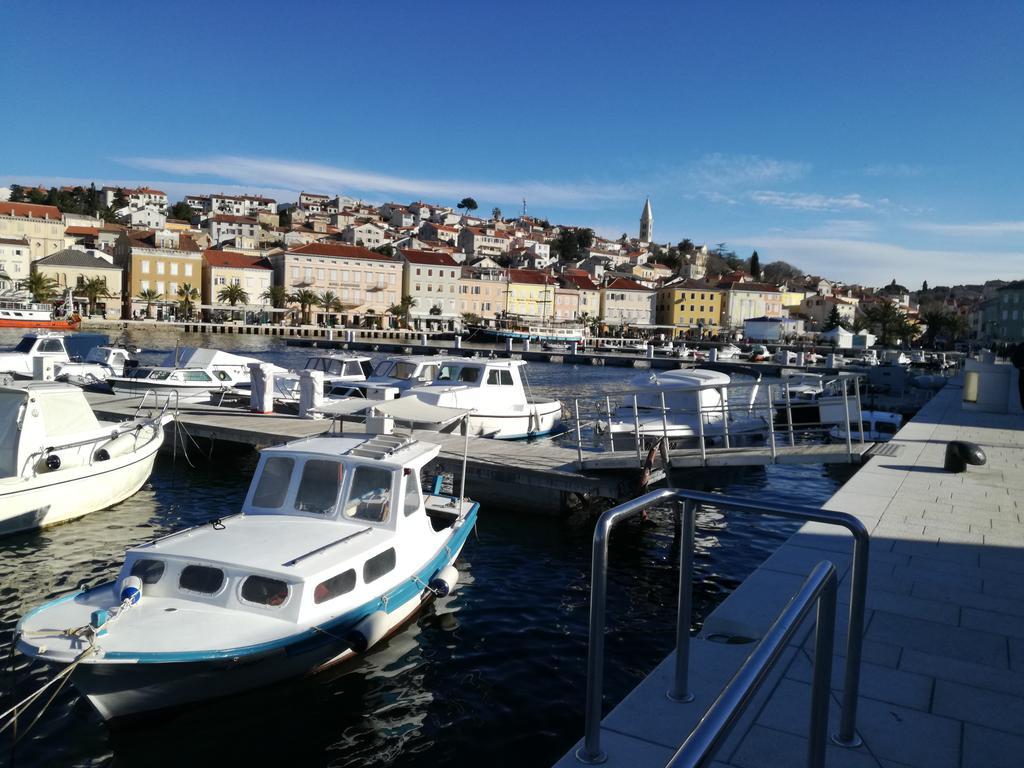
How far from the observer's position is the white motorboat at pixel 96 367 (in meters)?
30.5

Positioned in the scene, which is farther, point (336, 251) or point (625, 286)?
point (625, 286)

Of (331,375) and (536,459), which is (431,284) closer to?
(331,375)

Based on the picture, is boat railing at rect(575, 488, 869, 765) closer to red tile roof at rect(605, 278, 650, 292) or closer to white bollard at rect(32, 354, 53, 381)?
white bollard at rect(32, 354, 53, 381)

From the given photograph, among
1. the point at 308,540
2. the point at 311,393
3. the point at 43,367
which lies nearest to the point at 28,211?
the point at 43,367

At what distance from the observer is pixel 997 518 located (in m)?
10.7

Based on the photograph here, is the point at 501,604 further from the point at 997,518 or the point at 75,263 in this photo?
the point at 75,263

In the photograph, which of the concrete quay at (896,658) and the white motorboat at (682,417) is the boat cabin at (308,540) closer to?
the concrete quay at (896,658)

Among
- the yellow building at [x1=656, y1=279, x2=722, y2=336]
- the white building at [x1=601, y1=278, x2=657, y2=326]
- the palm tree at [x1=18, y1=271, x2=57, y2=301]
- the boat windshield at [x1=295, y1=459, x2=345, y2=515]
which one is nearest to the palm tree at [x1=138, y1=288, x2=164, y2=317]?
the palm tree at [x1=18, y1=271, x2=57, y2=301]

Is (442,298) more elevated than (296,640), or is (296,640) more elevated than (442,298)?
(442,298)

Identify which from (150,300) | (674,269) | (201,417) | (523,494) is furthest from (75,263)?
(674,269)

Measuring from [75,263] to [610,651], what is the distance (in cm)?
10689

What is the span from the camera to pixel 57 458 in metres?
15.1

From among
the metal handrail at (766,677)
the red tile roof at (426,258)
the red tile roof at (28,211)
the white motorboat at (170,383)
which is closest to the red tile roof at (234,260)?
the red tile roof at (426,258)

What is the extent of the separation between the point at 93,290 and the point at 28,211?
Result: 1360 inches
